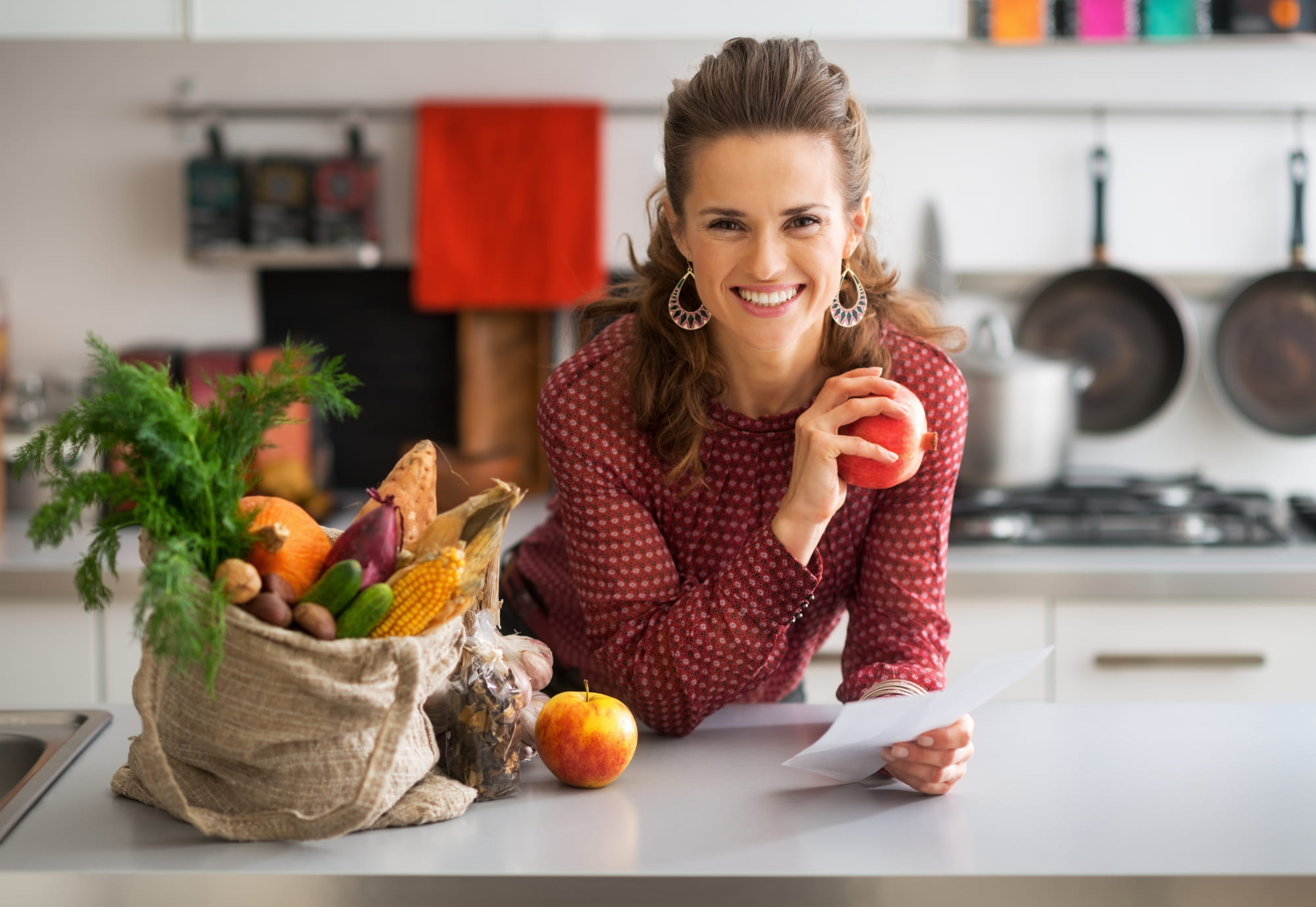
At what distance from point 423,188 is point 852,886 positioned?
6.37 ft

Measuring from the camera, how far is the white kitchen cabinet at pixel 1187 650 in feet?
6.81

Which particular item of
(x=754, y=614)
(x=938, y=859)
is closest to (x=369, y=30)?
(x=754, y=614)

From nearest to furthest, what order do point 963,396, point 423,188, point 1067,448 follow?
point 963,396, point 1067,448, point 423,188

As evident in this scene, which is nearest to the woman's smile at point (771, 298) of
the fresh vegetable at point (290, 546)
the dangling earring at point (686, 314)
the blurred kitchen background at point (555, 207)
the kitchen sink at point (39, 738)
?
the dangling earring at point (686, 314)

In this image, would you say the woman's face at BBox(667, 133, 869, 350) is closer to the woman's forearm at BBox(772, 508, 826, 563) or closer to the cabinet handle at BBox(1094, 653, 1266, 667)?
the woman's forearm at BBox(772, 508, 826, 563)

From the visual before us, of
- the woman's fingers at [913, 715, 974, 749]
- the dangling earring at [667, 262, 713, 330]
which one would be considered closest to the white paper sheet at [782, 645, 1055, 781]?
the woman's fingers at [913, 715, 974, 749]

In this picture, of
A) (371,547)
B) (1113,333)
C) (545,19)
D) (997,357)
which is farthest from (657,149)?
(371,547)

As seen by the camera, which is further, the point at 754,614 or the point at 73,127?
the point at 73,127

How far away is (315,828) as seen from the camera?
2.97 ft

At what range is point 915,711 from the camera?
98cm

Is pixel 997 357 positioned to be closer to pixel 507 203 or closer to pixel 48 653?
pixel 507 203

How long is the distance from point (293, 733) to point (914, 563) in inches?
24.6

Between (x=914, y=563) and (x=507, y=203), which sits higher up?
(x=507, y=203)

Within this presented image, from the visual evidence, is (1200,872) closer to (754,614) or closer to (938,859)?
(938,859)
